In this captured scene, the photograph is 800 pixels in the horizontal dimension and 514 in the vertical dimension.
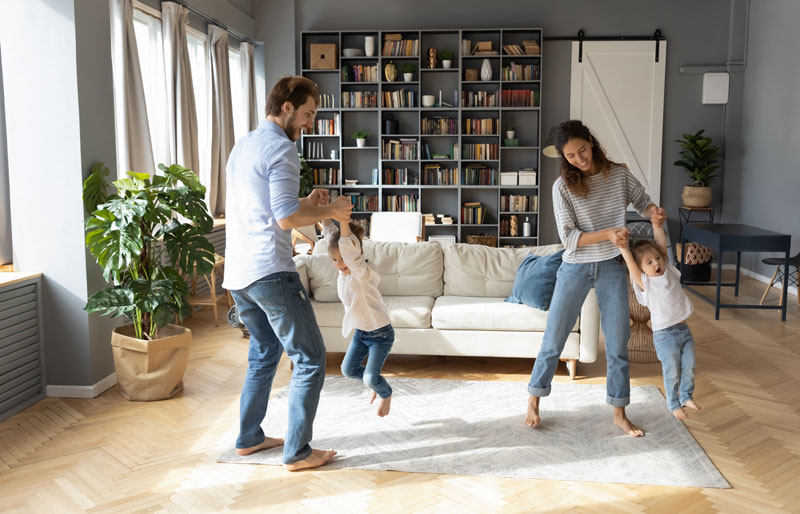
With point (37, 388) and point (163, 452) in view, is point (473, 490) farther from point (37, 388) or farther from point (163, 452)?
point (37, 388)

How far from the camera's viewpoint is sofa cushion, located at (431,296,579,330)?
448 cm

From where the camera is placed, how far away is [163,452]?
3344mm

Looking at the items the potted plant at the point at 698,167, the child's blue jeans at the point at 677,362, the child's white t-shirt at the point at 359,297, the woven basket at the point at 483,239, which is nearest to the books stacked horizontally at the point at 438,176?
the woven basket at the point at 483,239

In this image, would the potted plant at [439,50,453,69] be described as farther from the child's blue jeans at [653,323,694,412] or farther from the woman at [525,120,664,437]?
the child's blue jeans at [653,323,694,412]

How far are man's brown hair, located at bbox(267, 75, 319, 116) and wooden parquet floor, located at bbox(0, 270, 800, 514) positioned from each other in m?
1.60

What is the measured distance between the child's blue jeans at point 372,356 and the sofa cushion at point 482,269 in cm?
158

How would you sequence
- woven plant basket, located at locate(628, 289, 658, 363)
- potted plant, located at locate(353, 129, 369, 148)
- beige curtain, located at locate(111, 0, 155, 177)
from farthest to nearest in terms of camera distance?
potted plant, located at locate(353, 129, 369, 148) < beige curtain, located at locate(111, 0, 155, 177) < woven plant basket, located at locate(628, 289, 658, 363)

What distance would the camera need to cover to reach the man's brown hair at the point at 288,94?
9.21 feet

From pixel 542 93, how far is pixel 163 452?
23.2 feet

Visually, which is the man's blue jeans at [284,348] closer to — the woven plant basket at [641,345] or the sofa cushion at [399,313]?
the sofa cushion at [399,313]

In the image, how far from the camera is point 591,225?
3297 mm

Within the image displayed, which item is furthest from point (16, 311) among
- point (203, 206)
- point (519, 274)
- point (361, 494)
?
point (519, 274)

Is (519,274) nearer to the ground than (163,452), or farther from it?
farther from it

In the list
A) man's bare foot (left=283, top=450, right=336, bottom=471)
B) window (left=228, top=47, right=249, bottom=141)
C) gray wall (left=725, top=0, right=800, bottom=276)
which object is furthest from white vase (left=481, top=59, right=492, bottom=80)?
man's bare foot (left=283, top=450, right=336, bottom=471)
